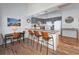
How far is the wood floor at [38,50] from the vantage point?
2.30m

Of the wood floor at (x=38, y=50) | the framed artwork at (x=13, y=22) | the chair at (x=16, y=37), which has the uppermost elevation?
the framed artwork at (x=13, y=22)

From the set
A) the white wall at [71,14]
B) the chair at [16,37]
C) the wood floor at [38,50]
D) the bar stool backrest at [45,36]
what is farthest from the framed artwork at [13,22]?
the white wall at [71,14]

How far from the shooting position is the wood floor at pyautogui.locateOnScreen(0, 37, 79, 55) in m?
2.30

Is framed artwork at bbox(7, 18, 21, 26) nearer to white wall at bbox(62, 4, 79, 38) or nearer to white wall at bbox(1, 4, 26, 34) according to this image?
white wall at bbox(1, 4, 26, 34)

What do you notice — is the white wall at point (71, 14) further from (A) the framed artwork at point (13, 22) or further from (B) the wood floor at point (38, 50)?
(A) the framed artwork at point (13, 22)

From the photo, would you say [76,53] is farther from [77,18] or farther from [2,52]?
[2,52]

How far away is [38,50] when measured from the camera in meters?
2.39

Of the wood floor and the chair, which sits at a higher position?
the chair

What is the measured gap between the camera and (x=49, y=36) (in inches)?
92.0

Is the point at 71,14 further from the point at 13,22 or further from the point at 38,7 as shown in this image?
the point at 13,22

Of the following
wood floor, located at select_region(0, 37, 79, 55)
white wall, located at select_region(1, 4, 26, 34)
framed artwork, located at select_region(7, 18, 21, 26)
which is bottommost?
wood floor, located at select_region(0, 37, 79, 55)

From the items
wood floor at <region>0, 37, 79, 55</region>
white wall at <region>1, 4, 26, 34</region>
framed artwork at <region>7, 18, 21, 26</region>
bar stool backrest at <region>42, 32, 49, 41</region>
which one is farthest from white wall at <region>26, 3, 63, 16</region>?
wood floor at <region>0, 37, 79, 55</region>

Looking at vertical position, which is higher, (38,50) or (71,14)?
(71,14)

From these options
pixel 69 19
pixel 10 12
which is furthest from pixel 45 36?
pixel 10 12
